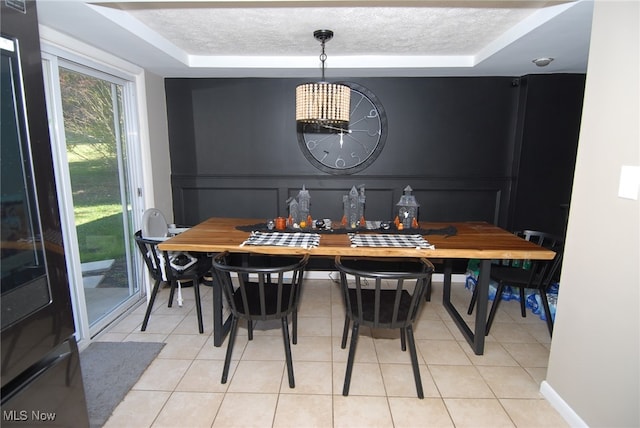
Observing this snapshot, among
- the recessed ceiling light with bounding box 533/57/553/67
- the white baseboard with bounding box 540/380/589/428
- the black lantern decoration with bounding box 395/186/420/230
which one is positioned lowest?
the white baseboard with bounding box 540/380/589/428

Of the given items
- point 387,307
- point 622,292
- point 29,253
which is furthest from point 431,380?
point 29,253

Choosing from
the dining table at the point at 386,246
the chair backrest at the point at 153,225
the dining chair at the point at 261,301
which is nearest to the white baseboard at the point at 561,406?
the dining table at the point at 386,246

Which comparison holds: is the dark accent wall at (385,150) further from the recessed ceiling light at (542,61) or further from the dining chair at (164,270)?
the dining chair at (164,270)

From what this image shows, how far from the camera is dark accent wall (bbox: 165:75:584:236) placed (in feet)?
11.0

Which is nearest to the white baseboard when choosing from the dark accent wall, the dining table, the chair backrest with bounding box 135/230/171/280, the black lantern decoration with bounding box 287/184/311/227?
the dining table

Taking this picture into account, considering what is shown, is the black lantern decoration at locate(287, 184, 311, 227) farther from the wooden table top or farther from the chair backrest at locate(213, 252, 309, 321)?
the chair backrest at locate(213, 252, 309, 321)

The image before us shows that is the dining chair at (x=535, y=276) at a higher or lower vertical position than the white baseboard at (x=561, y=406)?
higher

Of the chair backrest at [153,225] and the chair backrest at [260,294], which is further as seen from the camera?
the chair backrest at [153,225]

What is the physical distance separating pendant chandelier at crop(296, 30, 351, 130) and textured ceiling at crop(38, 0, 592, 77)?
32 centimetres

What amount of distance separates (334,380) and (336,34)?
2.30 meters

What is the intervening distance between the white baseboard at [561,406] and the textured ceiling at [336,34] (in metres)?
2.06

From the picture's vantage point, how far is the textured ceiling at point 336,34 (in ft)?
Answer: 6.27

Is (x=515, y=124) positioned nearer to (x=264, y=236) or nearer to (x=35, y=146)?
(x=264, y=236)

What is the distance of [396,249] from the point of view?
6.95 feet
